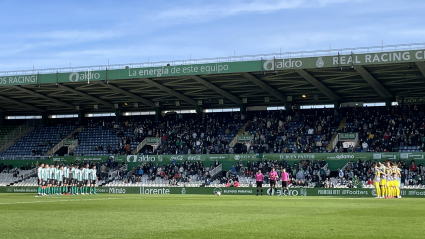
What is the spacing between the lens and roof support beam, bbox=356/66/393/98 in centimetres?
4191

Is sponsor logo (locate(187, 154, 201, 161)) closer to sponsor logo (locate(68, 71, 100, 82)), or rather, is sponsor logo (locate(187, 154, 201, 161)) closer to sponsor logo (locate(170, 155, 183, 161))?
sponsor logo (locate(170, 155, 183, 161))

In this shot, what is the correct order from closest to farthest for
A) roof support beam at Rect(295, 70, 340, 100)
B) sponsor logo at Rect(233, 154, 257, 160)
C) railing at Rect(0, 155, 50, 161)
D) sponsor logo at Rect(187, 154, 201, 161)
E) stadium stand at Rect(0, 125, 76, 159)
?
roof support beam at Rect(295, 70, 340, 100), sponsor logo at Rect(233, 154, 257, 160), sponsor logo at Rect(187, 154, 201, 161), railing at Rect(0, 155, 50, 161), stadium stand at Rect(0, 125, 76, 159)

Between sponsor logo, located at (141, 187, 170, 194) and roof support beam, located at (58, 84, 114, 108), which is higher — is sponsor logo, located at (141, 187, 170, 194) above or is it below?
below

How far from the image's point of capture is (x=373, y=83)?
45594 mm

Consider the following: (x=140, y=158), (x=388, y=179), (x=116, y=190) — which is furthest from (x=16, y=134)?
(x=388, y=179)

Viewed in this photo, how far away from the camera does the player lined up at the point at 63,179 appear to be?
34062 millimetres

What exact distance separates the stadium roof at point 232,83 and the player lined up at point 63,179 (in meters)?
12.4

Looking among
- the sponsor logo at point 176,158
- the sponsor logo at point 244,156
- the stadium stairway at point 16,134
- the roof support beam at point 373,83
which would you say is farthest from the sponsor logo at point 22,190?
the roof support beam at point 373,83

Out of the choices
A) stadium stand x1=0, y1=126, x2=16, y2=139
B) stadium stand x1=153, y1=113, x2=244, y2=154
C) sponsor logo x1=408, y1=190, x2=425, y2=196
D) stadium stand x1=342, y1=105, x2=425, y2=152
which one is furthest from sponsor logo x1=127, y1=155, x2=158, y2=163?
sponsor logo x1=408, y1=190, x2=425, y2=196

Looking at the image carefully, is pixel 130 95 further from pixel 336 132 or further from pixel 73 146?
pixel 336 132

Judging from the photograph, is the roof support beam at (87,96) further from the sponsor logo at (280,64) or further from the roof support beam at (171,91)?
the sponsor logo at (280,64)

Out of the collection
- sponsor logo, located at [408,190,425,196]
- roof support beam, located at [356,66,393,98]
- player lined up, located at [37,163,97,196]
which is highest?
roof support beam, located at [356,66,393,98]

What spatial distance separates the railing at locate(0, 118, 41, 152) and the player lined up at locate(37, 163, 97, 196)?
26735 millimetres

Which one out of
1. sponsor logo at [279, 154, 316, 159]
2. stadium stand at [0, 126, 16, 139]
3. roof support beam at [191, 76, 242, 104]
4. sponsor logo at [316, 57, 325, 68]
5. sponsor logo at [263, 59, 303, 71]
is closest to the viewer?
sponsor logo at [316, 57, 325, 68]
